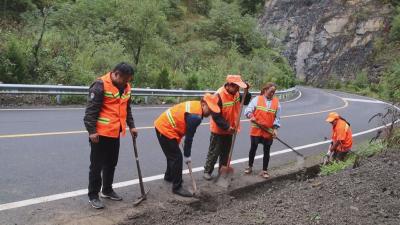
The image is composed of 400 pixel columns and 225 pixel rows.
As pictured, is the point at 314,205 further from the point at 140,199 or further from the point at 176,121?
the point at 140,199

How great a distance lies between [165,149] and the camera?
621cm

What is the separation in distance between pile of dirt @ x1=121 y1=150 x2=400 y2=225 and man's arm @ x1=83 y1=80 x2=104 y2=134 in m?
1.16

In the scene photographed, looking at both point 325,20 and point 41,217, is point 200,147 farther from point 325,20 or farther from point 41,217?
point 325,20

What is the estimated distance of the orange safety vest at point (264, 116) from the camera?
7445 mm

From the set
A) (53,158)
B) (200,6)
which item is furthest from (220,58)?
(53,158)

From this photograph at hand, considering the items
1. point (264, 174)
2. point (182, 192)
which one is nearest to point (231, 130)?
point (182, 192)

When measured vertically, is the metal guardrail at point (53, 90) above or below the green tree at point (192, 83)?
above

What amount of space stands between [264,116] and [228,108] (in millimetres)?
931

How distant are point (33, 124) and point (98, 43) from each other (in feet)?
41.0

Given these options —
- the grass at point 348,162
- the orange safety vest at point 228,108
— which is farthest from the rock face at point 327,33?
the orange safety vest at point 228,108

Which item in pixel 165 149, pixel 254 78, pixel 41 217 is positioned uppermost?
pixel 165 149

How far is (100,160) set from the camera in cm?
546

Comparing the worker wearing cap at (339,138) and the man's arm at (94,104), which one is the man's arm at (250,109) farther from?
the man's arm at (94,104)

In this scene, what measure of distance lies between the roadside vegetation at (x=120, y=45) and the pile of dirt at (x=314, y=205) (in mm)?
11381
